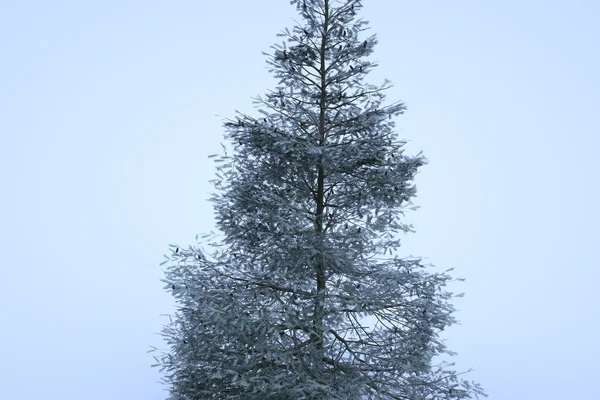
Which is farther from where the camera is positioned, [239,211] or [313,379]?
[239,211]

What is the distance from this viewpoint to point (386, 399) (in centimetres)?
902

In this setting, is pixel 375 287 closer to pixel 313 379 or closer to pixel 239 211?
pixel 313 379

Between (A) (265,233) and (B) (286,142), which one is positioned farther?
(A) (265,233)

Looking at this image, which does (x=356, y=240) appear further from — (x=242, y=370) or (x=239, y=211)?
(x=242, y=370)

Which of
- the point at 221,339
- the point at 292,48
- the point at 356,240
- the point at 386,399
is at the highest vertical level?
the point at 292,48

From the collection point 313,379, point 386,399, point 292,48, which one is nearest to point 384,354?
point 386,399

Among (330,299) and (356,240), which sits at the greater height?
(356,240)

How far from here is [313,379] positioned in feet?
27.9

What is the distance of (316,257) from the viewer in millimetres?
8969

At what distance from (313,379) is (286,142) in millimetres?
3313

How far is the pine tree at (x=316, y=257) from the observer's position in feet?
28.4

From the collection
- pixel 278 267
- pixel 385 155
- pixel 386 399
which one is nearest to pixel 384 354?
pixel 386 399

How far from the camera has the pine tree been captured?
28.4ft

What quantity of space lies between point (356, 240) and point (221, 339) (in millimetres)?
2417
